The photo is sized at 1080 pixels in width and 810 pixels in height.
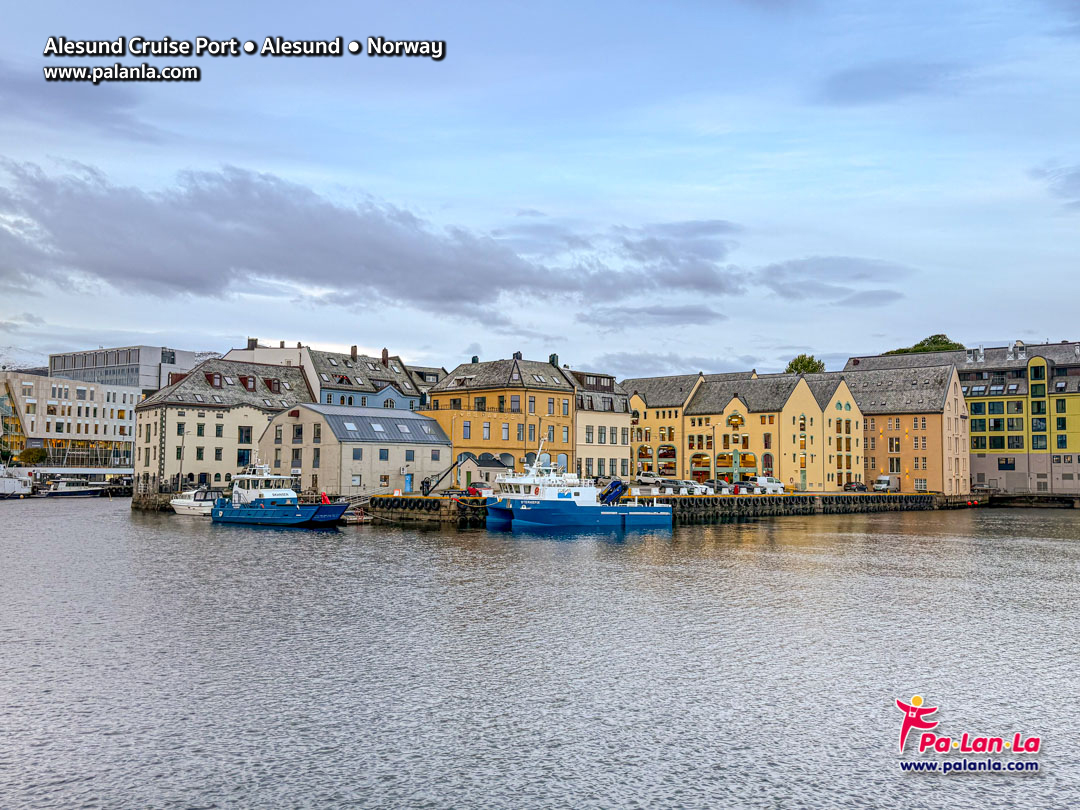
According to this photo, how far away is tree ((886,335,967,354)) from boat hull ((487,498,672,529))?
90.0 m

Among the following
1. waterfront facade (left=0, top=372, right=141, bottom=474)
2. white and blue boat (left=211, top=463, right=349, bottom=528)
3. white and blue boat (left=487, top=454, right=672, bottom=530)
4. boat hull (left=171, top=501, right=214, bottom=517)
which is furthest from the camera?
waterfront facade (left=0, top=372, right=141, bottom=474)

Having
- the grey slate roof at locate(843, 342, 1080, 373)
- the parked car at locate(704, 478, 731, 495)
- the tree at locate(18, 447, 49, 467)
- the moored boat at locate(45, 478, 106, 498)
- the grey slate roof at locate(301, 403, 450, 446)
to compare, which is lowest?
the moored boat at locate(45, 478, 106, 498)

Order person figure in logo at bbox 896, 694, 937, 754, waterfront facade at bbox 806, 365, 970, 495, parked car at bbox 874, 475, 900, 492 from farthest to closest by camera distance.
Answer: waterfront facade at bbox 806, 365, 970, 495
parked car at bbox 874, 475, 900, 492
person figure in logo at bbox 896, 694, 937, 754

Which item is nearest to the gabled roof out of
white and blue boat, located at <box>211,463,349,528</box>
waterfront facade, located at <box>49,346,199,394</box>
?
white and blue boat, located at <box>211,463,349,528</box>

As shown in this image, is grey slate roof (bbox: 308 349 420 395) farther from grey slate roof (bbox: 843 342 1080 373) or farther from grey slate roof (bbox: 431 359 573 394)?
grey slate roof (bbox: 843 342 1080 373)

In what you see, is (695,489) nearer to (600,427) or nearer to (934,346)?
(600,427)

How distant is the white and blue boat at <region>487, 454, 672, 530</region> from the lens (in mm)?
65688

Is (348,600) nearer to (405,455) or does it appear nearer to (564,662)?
(564,662)

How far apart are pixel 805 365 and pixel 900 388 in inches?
1010

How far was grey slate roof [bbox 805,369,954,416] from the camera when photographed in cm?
11450

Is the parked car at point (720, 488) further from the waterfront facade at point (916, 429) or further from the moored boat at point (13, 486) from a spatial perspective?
the moored boat at point (13, 486)

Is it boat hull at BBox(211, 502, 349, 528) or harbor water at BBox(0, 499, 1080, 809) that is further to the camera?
boat hull at BBox(211, 502, 349, 528)

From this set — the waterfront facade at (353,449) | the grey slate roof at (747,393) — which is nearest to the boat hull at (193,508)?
the waterfront facade at (353,449)

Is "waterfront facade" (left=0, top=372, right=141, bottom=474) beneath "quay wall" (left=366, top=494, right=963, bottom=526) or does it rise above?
above
